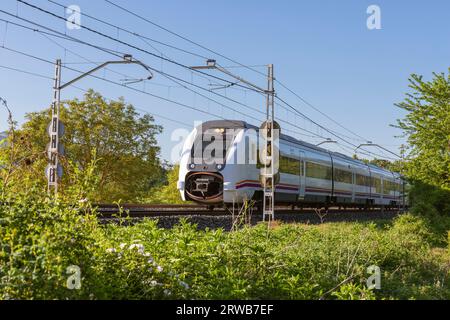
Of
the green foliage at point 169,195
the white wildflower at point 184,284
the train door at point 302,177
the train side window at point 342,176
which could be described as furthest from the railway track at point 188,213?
the green foliage at point 169,195

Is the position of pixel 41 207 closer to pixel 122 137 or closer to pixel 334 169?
pixel 334 169

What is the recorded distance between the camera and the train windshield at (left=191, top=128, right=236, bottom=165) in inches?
770

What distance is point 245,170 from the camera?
1942 cm

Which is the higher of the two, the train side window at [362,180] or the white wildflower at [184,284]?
the train side window at [362,180]

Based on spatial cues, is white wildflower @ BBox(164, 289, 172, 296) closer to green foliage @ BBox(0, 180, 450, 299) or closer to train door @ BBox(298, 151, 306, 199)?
green foliage @ BBox(0, 180, 450, 299)

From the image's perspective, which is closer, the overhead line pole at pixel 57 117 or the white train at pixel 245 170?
the overhead line pole at pixel 57 117

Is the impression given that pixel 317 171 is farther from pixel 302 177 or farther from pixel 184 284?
pixel 184 284

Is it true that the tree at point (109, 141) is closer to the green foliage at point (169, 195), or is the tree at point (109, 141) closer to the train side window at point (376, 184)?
the green foliage at point (169, 195)

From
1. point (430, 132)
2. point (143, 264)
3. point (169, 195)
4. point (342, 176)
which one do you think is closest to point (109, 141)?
point (169, 195)

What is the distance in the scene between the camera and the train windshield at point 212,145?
19547 mm

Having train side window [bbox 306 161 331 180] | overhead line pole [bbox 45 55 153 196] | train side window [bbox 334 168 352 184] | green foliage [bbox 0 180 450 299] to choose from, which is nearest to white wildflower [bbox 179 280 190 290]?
green foliage [bbox 0 180 450 299]
